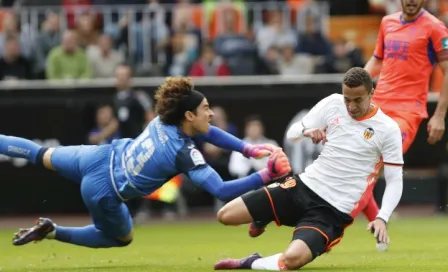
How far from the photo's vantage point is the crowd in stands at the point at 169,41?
19.2 meters

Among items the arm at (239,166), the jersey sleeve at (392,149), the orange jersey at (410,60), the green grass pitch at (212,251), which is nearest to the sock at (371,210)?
the green grass pitch at (212,251)

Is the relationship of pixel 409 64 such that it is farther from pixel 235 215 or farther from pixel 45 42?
pixel 45 42

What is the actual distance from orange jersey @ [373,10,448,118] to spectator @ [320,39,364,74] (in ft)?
24.9

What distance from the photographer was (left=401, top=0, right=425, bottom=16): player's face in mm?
11461

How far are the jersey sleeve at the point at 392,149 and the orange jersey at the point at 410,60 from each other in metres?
2.18

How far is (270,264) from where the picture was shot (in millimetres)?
9422

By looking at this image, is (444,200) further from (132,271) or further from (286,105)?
(132,271)

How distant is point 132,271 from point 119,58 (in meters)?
10.4

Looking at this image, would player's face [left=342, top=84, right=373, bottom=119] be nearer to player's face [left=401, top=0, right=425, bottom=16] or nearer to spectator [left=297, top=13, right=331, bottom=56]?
player's face [left=401, top=0, right=425, bottom=16]

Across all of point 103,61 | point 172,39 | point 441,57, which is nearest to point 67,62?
point 103,61

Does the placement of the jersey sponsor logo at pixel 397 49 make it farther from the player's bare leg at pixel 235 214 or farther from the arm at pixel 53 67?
the arm at pixel 53 67

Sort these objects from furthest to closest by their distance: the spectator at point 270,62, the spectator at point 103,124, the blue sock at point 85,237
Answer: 1. the spectator at point 270,62
2. the spectator at point 103,124
3. the blue sock at point 85,237

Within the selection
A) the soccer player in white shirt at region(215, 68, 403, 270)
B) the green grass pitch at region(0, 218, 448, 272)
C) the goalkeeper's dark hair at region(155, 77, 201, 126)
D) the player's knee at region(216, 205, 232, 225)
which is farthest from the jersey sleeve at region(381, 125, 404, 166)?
the goalkeeper's dark hair at region(155, 77, 201, 126)

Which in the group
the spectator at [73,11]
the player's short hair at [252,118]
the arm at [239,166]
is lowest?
the arm at [239,166]
